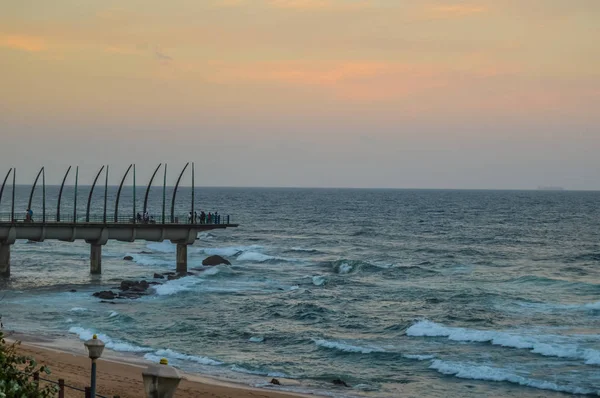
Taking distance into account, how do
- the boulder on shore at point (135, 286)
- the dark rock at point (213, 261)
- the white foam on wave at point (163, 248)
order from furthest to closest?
the white foam on wave at point (163, 248), the dark rock at point (213, 261), the boulder on shore at point (135, 286)

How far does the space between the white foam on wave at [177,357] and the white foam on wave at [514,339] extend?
39.1 ft

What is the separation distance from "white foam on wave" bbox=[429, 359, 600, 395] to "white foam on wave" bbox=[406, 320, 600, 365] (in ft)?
13.7

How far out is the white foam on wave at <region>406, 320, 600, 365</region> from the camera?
3641 cm

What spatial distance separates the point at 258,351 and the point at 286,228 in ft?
328

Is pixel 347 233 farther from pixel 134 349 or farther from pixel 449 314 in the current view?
pixel 134 349

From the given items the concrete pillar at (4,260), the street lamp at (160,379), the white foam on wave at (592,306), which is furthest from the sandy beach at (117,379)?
the white foam on wave at (592,306)

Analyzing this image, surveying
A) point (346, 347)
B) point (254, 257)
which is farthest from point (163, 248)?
point (346, 347)

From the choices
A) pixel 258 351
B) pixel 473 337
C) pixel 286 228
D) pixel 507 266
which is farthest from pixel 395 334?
pixel 286 228

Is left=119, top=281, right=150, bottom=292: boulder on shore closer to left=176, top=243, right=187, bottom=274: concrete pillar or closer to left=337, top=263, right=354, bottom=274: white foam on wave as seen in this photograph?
left=176, top=243, right=187, bottom=274: concrete pillar

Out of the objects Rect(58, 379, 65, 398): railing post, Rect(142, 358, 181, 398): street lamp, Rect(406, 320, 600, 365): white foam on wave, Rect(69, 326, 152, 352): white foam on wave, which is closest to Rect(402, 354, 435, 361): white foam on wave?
Rect(406, 320, 600, 365): white foam on wave

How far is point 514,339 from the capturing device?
128 ft

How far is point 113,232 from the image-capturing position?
62.3 metres

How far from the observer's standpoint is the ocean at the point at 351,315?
1329 inches

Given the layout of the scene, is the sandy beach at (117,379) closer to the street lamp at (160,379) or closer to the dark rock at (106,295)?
the street lamp at (160,379)
